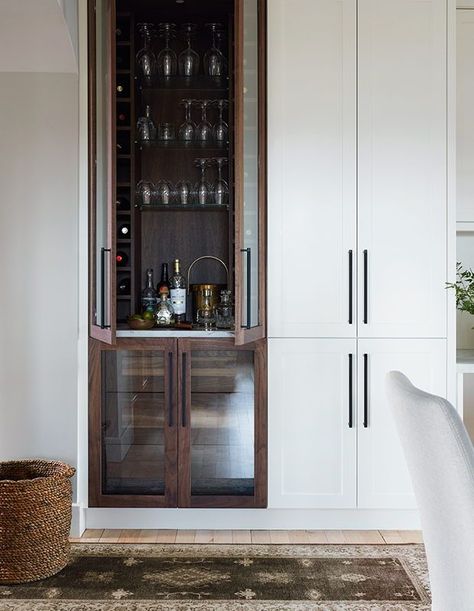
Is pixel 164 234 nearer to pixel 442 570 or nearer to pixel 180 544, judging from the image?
pixel 180 544

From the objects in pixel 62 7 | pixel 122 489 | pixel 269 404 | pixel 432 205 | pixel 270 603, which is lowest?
pixel 270 603

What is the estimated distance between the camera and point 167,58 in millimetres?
3662

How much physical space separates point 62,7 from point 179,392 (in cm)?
170

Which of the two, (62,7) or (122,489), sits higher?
(62,7)

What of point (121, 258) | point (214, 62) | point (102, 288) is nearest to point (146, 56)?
point (214, 62)

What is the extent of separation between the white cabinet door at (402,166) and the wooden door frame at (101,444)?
36.5 inches

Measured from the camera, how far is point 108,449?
3.36m

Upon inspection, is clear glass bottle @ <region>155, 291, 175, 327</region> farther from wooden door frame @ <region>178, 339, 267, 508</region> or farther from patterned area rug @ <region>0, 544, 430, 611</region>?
patterned area rug @ <region>0, 544, 430, 611</region>

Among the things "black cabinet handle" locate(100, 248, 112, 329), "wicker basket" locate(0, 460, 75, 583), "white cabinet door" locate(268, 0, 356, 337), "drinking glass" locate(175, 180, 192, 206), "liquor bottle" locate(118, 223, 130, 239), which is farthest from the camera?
"liquor bottle" locate(118, 223, 130, 239)

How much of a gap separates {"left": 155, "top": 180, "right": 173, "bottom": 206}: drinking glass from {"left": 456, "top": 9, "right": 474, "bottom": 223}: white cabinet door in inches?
56.5

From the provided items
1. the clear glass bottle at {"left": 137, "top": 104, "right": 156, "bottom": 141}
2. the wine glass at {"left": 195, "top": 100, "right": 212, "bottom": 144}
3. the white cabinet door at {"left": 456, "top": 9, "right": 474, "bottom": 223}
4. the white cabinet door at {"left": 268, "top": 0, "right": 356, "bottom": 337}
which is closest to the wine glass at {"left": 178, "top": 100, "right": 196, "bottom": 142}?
the wine glass at {"left": 195, "top": 100, "right": 212, "bottom": 144}

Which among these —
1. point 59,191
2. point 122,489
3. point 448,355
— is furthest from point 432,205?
point 122,489

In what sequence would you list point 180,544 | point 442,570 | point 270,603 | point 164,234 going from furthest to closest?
point 164,234, point 180,544, point 270,603, point 442,570

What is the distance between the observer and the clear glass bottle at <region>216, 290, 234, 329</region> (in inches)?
139
